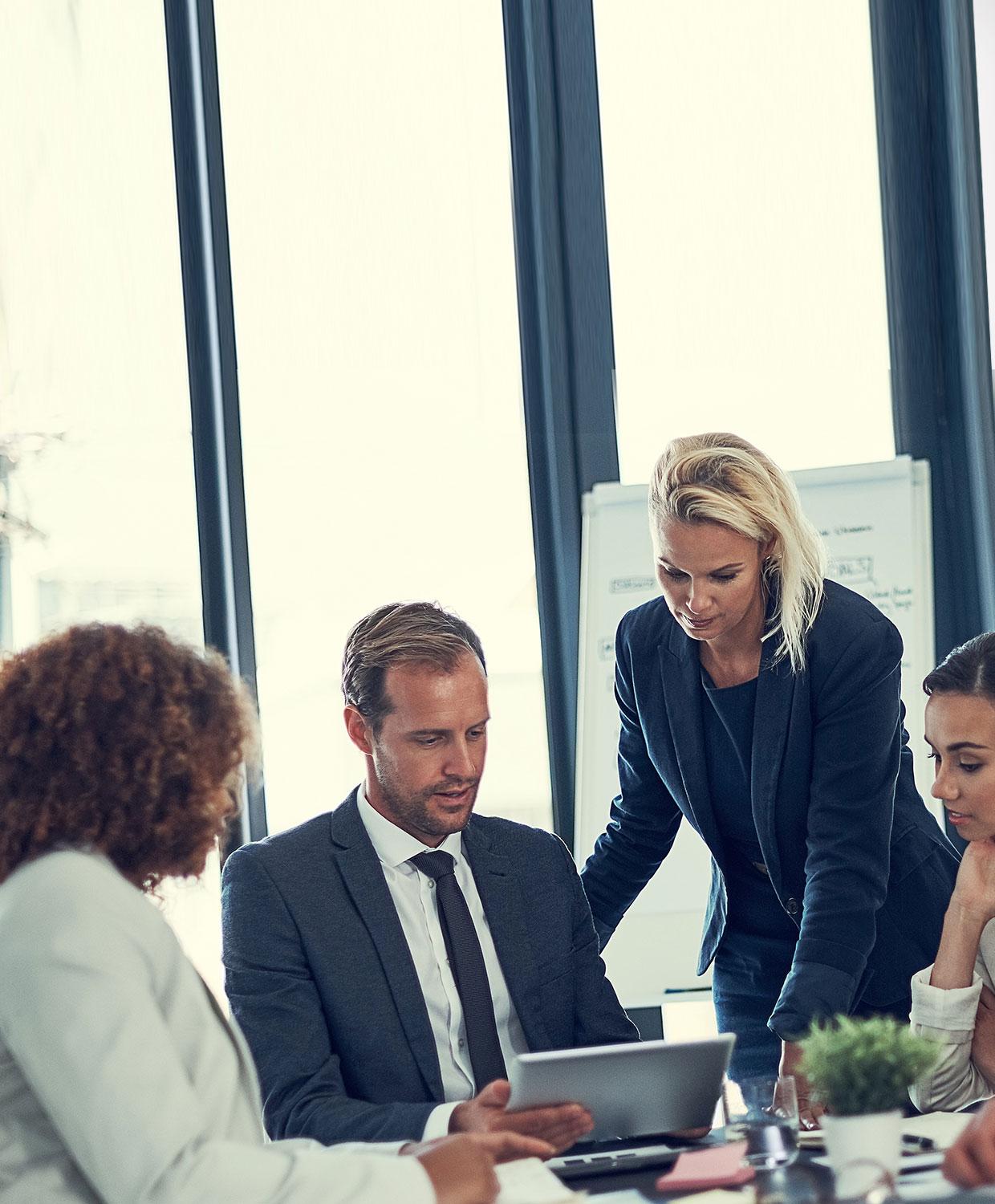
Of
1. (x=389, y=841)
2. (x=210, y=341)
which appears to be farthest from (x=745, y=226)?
(x=389, y=841)

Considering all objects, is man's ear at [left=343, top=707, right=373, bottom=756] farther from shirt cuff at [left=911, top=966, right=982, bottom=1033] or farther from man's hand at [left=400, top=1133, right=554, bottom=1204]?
shirt cuff at [left=911, top=966, right=982, bottom=1033]

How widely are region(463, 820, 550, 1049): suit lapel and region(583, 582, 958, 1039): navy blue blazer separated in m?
0.39

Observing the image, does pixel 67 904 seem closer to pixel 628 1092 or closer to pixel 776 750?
pixel 628 1092

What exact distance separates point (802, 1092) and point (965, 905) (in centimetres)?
46

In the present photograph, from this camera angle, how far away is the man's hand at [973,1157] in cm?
154

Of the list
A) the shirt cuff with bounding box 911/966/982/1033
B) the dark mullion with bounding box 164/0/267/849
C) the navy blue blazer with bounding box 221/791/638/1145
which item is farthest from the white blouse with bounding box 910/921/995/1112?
the dark mullion with bounding box 164/0/267/849

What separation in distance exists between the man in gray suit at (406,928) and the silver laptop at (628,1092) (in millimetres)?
313

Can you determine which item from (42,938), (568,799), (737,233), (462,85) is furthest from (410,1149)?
(462,85)

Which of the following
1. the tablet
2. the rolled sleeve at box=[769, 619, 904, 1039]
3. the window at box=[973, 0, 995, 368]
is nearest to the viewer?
the tablet

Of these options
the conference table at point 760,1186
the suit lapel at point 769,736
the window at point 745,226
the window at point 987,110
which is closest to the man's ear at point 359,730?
the suit lapel at point 769,736

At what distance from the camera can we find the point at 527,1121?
1.84 metres

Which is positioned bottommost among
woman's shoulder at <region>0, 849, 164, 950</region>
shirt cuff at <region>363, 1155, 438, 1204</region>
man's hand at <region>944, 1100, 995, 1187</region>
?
man's hand at <region>944, 1100, 995, 1187</region>

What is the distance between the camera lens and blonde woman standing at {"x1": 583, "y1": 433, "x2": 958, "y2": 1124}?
8.17 ft

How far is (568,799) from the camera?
4.24 m
